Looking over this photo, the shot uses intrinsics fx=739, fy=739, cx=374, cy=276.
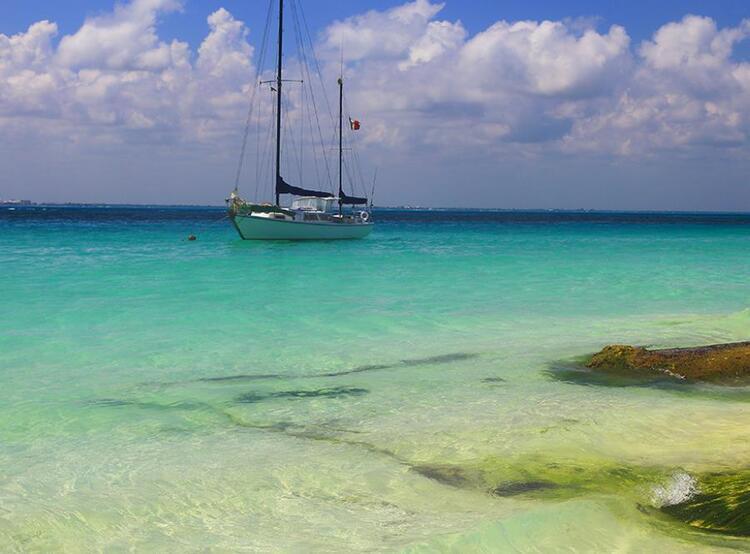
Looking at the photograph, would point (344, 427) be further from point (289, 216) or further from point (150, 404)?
point (289, 216)

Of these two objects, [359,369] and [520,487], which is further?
[359,369]

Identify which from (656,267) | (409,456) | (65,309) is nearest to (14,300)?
(65,309)

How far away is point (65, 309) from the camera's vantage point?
16.0m

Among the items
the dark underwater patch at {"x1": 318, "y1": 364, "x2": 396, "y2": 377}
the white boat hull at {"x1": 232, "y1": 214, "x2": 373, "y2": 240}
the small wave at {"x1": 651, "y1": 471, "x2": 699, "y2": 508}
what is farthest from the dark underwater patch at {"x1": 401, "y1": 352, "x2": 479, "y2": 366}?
the white boat hull at {"x1": 232, "y1": 214, "x2": 373, "y2": 240}

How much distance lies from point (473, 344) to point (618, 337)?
270 cm

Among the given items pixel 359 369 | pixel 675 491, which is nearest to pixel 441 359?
pixel 359 369

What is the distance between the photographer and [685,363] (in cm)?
927

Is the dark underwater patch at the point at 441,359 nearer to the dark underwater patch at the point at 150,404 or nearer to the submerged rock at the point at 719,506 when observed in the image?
the dark underwater patch at the point at 150,404

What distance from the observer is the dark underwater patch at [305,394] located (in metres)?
8.52

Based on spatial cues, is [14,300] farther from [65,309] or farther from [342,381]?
[342,381]

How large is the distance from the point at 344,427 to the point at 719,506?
350 centimetres

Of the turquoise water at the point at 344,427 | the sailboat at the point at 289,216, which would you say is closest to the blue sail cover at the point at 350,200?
the sailboat at the point at 289,216

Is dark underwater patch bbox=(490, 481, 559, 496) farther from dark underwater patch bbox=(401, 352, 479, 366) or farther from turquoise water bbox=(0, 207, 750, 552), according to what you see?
dark underwater patch bbox=(401, 352, 479, 366)

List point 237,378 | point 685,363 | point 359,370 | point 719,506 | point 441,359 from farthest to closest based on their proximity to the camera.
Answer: point 441,359 < point 359,370 < point 237,378 < point 685,363 < point 719,506
